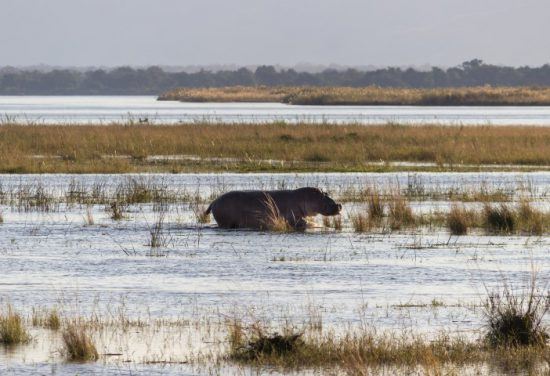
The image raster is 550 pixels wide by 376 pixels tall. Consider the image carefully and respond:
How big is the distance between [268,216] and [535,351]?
8.65 m

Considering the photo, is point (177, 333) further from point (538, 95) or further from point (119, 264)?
point (538, 95)

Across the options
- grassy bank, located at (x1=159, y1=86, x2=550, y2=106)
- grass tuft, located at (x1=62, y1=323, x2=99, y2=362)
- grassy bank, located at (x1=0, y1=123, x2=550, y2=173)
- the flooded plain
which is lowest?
grassy bank, located at (x1=159, y1=86, x2=550, y2=106)

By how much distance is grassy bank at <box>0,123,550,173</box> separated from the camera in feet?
102

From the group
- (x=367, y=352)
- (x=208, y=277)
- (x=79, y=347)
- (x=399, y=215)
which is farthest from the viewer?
(x=399, y=215)

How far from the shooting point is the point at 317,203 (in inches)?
723

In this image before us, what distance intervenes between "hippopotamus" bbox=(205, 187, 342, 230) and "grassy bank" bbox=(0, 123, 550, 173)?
465 inches

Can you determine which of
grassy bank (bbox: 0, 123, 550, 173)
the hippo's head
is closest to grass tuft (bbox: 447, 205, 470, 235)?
the hippo's head

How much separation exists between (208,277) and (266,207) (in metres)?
4.56

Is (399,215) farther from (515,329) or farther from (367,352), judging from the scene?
(367,352)

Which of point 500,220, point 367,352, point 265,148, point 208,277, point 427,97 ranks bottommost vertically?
point 427,97

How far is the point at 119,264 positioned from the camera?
575 inches

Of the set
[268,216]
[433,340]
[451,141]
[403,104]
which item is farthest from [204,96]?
[433,340]

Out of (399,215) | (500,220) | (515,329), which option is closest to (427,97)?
(399,215)

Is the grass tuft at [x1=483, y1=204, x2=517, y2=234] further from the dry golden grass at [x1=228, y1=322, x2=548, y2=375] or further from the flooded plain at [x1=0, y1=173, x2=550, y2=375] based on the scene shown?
the dry golden grass at [x1=228, y1=322, x2=548, y2=375]
